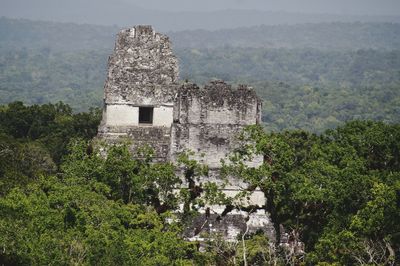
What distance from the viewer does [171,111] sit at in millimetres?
23719

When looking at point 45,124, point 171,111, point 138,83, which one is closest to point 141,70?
point 138,83

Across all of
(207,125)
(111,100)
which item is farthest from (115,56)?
(207,125)

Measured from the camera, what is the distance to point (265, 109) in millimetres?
148500

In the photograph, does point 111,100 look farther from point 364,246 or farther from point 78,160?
point 364,246

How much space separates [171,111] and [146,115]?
0.95 meters

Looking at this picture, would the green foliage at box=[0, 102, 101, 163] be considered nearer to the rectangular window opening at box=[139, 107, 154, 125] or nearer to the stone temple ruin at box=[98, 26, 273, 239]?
the rectangular window opening at box=[139, 107, 154, 125]

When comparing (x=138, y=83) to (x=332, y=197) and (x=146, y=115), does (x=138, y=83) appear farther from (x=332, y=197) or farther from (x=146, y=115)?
(x=332, y=197)

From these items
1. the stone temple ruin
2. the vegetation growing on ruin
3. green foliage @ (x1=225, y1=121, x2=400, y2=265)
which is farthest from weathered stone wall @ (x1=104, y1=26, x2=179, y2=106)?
green foliage @ (x1=225, y1=121, x2=400, y2=265)

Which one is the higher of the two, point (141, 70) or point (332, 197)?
point (141, 70)

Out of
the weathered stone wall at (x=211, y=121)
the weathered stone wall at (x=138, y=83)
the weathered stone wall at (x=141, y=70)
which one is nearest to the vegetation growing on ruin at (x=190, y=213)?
the weathered stone wall at (x=211, y=121)

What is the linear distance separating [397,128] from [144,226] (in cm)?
823

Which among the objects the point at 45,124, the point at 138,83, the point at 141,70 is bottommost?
the point at 45,124

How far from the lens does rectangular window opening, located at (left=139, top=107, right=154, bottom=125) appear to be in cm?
2402

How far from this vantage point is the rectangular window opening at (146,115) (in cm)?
2402
